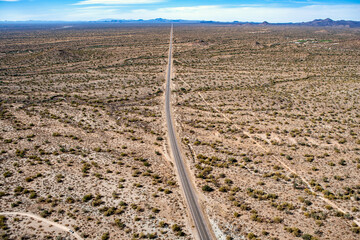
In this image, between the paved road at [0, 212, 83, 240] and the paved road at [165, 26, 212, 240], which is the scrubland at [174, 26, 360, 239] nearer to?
the paved road at [165, 26, 212, 240]

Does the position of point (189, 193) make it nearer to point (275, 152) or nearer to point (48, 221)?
point (48, 221)

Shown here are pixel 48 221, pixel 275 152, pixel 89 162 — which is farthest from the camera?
pixel 275 152

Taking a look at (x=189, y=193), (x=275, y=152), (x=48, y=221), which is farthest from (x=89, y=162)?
(x=275, y=152)

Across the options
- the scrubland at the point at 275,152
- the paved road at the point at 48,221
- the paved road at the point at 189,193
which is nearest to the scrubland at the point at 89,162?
the paved road at the point at 48,221

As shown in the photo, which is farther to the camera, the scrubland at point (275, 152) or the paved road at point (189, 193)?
the scrubland at point (275, 152)

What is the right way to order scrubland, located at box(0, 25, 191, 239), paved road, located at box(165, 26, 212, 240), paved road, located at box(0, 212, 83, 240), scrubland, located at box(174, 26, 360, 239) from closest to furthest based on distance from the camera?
paved road, located at box(0, 212, 83, 240), paved road, located at box(165, 26, 212, 240), scrubland, located at box(0, 25, 191, 239), scrubland, located at box(174, 26, 360, 239)

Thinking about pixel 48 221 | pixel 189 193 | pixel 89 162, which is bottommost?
pixel 48 221

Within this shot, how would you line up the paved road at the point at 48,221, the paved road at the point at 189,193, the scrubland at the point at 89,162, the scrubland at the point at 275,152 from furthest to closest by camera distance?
the scrubland at the point at 275,152
the scrubland at the point at 89,162
the paved road at the point at 189,193
the paved road at the point at 48,221

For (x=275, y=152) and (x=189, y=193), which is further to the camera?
(x=275, y=152)

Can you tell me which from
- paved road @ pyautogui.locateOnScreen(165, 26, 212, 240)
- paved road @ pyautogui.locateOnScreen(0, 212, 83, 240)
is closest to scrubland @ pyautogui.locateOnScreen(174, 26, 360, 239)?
paved road @ pyautogui.locateOnScreen(165, 26, 212, 240)

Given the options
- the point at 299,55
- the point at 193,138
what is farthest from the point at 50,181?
the point at 299,55

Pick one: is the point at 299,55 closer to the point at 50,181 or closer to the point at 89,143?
the point at 89,143

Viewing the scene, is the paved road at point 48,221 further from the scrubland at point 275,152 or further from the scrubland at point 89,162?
the scrubland at point 275,152
